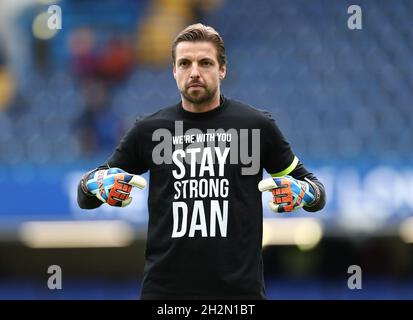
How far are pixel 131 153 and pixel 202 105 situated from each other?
37cm

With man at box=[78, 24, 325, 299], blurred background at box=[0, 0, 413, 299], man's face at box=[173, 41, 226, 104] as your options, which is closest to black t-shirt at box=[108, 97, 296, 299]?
man at box=[78, 24, 325, 299]

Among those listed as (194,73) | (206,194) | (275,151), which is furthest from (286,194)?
(194,73)

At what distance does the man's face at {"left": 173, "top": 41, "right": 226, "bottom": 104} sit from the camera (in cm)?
341

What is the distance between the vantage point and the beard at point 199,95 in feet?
11.3

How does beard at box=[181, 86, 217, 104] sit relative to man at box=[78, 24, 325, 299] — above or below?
above

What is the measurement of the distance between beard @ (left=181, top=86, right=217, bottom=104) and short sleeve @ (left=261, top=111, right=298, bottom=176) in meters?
0.26

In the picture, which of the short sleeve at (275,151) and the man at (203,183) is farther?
the short sleeve at (275,151)

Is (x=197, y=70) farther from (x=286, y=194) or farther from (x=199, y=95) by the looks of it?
(x=286, y=194)

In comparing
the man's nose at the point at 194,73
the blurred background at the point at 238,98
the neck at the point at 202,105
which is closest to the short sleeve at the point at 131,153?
the neck at the point at 202,105

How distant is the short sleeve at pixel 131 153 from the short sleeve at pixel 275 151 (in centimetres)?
51

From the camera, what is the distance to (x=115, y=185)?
3459 millimetres

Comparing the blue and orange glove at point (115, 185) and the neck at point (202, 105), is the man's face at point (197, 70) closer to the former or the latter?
the neck at point (202, 105)

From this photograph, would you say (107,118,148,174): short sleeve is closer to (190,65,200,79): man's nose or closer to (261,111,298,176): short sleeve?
(190,65,200,79): man's nose
